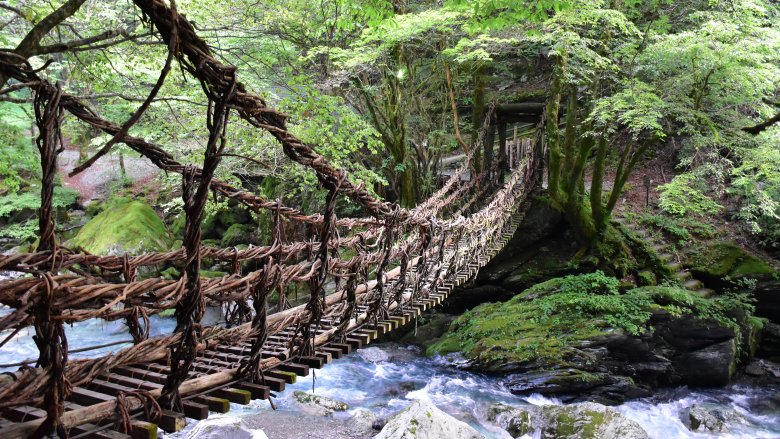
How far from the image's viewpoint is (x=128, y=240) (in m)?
9.36

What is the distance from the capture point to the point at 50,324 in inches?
48.6

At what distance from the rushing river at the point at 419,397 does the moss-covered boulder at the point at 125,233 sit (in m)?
2.12

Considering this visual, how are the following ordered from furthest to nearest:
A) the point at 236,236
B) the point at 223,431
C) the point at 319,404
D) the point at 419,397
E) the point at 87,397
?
1. the point at 236,236
2. the point at 419,397
3. the point at 319,404
4. the point at 223,431
5. the point at 87,397

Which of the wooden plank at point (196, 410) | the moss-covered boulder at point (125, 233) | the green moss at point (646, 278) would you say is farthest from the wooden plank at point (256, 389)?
the moss-covered boulder at point (125, 233)

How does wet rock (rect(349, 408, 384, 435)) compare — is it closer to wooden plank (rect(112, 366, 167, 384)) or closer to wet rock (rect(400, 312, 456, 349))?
wet rock (rect(400, 312, 456, 349))

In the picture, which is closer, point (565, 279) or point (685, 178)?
point (685, 178)

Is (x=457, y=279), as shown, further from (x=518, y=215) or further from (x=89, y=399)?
(x=89, y=399)

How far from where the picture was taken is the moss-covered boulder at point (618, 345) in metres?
5.86

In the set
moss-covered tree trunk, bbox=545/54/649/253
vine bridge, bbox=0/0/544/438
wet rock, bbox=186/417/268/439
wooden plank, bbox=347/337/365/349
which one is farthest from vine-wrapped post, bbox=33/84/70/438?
moss-covered tree trunk, bbox=545/54/649/253

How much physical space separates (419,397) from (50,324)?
511cm

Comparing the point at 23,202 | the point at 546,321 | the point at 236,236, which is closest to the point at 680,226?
the point at 546,321

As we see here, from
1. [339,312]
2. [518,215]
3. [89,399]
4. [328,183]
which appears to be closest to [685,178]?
[518,215]

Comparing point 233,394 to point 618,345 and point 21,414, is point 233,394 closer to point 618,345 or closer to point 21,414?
point 21,414

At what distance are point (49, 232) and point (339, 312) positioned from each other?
6.18 feet
